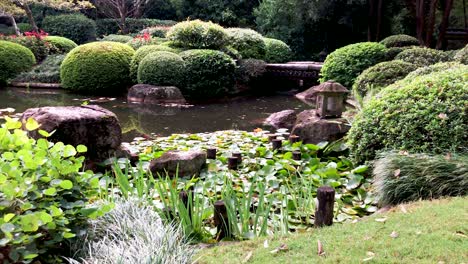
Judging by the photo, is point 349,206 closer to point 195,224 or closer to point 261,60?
point 195,224

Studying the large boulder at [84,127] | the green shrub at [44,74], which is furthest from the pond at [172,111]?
the large boulder at [84,127]

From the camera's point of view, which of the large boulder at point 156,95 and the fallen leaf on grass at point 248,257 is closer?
the fallen leaf on grass at point 248,257

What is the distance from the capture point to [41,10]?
76.7ft

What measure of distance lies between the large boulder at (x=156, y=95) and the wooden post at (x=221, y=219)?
29.3ft

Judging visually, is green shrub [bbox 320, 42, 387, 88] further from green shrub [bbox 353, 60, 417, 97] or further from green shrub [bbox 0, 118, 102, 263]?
green shrub [bbox 0, 118, 102, 263]

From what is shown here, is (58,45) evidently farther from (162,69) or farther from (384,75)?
(384,75)

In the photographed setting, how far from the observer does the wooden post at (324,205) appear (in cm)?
309

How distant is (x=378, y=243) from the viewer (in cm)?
274

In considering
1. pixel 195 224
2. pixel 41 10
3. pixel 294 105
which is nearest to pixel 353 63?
pixel 294 105

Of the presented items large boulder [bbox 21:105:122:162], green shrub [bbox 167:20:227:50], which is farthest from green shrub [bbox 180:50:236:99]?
large boulder [bbox 21:105:122:162]

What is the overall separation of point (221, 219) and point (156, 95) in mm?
9082

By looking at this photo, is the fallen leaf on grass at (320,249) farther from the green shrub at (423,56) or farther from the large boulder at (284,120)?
the green shrub at (423,56)

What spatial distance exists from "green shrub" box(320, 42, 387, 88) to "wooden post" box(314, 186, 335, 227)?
8.30 m

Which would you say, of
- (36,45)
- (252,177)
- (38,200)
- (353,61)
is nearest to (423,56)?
(353,61)
